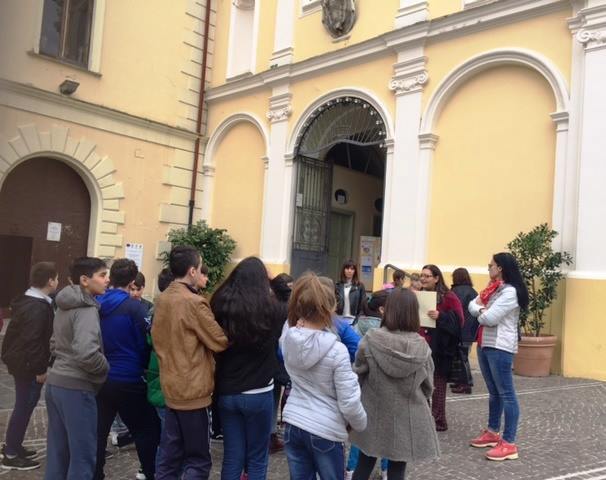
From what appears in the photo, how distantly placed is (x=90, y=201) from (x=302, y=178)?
4.82 metres

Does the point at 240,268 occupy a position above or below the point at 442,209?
below

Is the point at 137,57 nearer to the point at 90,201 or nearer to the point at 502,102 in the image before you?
the point at 90,201

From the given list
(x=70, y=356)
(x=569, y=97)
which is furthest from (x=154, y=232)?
(x=70, y=356)

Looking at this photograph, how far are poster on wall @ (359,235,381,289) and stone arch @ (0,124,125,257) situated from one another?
565 cm

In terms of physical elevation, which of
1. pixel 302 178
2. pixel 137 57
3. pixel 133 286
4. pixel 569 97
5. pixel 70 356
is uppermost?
pixel 137 57

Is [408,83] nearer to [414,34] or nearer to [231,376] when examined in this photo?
[414,34]

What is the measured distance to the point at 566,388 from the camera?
8.36m

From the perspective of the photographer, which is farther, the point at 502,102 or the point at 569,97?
the point at 502,102

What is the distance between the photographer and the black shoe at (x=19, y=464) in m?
4.73

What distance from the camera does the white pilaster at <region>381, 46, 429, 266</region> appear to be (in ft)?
37.6

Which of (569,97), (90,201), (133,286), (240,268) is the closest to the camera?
(240,268)

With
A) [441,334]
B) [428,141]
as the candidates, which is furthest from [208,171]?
[441,334]

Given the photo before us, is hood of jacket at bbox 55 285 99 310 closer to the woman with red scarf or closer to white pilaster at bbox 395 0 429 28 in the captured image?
the woman with red scarf

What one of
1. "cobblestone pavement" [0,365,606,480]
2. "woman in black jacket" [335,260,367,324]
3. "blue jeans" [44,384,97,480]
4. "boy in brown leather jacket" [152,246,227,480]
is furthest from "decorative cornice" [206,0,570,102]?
"blue jeans" [44,384,97,480]
